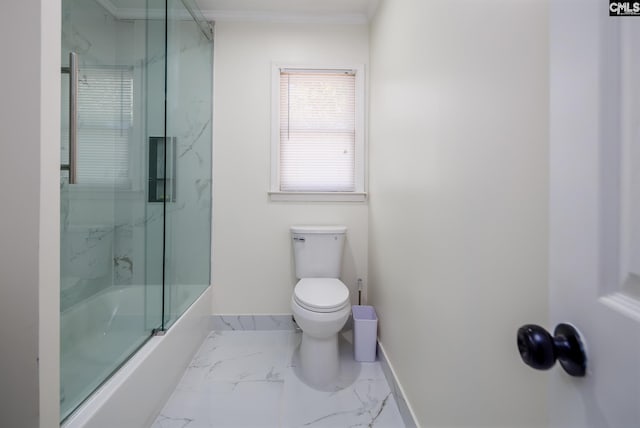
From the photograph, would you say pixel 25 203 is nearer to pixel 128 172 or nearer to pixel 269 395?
pixel 128 172

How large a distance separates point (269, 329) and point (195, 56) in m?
1.96

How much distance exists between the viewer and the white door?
302 millimetres

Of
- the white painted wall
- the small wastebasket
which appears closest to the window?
the small wastebasket

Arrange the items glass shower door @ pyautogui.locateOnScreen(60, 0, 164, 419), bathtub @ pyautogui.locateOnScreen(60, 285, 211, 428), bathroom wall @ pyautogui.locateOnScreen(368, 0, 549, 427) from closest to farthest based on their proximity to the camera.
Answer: bathroom wall @ pyautogui.locateOnScreen(368, 0, 549, 427), bathtub @ pyautogui.locateOnScreen(60, 285, 211, 428), glass shower door @ pyautogui.locateOnScreen(60, 0, 164, 419)

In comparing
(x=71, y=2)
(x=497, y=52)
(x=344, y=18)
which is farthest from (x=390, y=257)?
(x=71, y=2)

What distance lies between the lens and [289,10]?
201cm

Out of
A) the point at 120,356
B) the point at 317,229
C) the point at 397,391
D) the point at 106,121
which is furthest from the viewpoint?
the point at 317,229

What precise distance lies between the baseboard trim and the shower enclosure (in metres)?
1.21

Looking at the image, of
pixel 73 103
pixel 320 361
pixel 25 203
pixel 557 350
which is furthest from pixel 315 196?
pixel 557 350

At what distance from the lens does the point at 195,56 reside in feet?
6.00

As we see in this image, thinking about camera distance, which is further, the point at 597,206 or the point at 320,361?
the point at 320,361

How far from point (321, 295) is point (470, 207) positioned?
3.25ft

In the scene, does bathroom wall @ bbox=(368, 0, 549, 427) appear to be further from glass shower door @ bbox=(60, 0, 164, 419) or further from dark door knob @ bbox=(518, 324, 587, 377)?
glass shower door @ bbox=(60, 0, 164, 419)

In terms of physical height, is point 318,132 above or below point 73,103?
above
